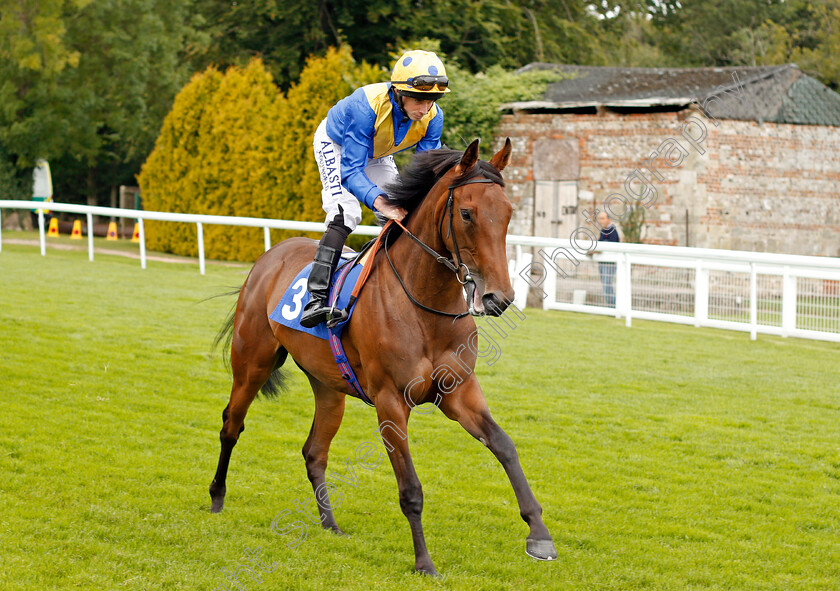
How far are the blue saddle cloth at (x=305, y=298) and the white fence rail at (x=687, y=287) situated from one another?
534 cm

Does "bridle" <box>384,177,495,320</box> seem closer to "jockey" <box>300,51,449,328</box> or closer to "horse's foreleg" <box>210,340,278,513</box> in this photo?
"jockey" <box>300,51,449,328</box>

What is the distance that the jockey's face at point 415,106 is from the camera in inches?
160

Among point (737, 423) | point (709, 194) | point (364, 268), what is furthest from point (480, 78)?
point (364, 268)

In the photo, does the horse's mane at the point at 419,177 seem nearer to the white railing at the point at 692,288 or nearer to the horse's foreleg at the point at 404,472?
the horse's foreleg at the point at 404,472

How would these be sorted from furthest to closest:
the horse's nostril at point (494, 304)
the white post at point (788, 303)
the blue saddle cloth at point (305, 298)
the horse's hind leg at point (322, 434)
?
the white post at point (788, 303) → the horse's hind leg at point (322, 434) → the blue saddle cloth at point (305, 298) → the horse's nostril at point (494, 304)

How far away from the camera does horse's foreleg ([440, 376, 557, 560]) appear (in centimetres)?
344

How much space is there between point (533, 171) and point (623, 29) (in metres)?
14.8

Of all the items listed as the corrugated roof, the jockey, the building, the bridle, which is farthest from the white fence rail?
the bridle

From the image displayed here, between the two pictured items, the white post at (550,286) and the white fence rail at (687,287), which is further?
the white post at (550,286)

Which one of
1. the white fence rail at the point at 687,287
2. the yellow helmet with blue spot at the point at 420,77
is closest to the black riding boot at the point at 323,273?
the yellow helmet with blue spot at the point at 420,77

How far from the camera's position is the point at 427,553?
3.86 m

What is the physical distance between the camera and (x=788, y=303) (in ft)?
33.4

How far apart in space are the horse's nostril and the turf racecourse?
124 cm

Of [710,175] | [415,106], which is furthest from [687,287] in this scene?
[415,106]
